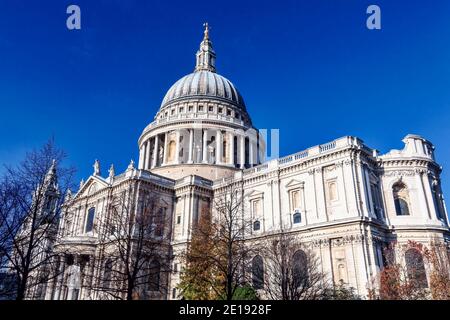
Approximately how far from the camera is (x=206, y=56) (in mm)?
Result: 77812

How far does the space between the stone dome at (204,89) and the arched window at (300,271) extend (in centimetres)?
3958

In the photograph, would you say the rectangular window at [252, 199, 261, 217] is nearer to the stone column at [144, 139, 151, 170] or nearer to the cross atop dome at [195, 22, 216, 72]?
the stone column at [144, 139, 151, 170]

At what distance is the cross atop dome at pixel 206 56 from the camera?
253ft

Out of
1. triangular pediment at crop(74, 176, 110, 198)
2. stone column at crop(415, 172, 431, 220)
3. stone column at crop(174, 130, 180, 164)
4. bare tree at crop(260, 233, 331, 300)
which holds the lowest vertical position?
bare tree at crop(260, 233, 331, 300)

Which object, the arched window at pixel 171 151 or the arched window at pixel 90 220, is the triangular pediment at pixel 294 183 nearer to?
the arched window at pixel 171 151

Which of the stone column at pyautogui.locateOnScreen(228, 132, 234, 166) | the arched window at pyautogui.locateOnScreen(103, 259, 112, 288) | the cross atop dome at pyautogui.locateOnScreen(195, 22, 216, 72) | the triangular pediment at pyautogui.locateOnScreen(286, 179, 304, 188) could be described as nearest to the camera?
the arched window at pyautogui.locateOnScreen(103, 259, 112, 288)

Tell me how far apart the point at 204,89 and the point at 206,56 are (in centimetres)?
1413

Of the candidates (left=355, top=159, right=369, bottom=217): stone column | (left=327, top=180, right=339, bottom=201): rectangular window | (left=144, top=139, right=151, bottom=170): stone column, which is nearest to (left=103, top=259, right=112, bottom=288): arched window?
(left=327, top=180, right=339, bottom=201): rectangular window

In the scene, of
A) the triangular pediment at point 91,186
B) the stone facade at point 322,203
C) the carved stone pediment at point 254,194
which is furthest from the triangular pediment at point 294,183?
the triangular pediment at point 91,186

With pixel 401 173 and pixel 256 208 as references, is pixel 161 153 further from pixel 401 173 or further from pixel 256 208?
pixel 401 173

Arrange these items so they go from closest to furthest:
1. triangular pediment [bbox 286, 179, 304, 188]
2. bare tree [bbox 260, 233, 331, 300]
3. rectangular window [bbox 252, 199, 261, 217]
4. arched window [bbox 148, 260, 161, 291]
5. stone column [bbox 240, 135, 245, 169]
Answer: bare tree [bbox 260, 233, 331, 300] → arched window [bbox 148, 260, 161, 291] → triangular pediment [bbox 286, 179, 304, 188] → rectangular window [bbox 252, 199, 261, 217] → stone column [bbox 240, 135, 245, 169]

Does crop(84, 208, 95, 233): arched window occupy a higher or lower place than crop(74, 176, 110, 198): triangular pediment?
lower

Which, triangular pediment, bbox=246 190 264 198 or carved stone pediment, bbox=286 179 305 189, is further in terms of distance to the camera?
triangular pediment, bbox=246 190 264 198

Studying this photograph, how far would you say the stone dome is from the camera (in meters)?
66.6
